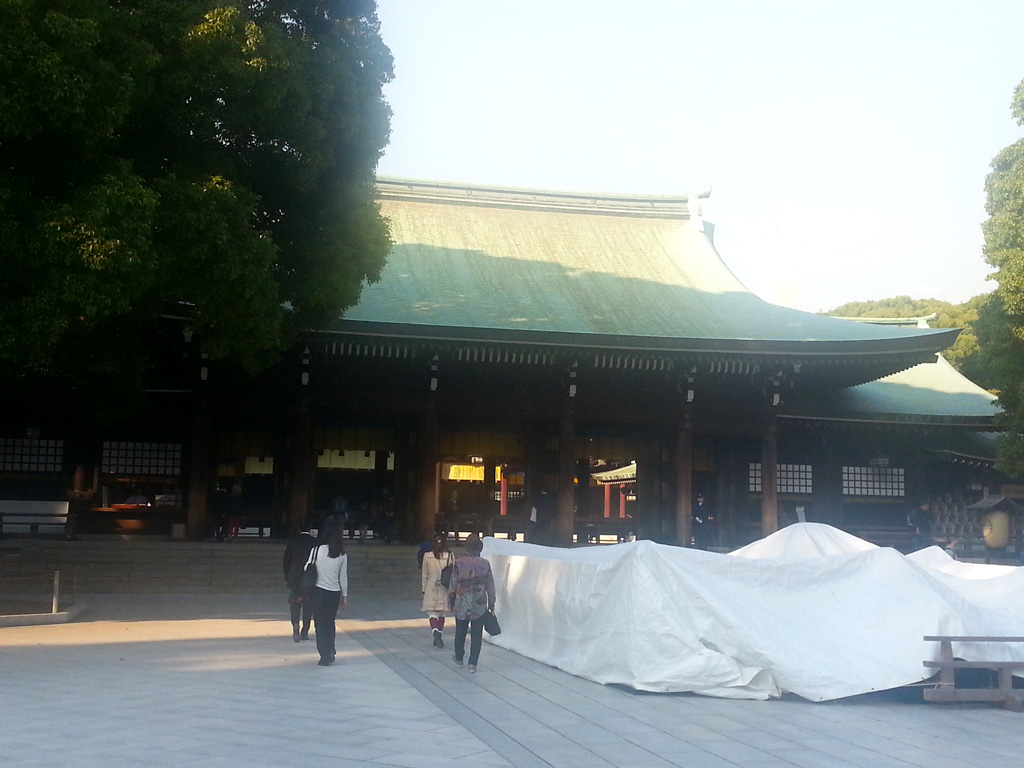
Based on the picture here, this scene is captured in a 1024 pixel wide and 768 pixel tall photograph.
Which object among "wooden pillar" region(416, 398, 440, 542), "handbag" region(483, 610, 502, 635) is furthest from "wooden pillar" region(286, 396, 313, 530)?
"handbag" region(483, 610, 502, 635)

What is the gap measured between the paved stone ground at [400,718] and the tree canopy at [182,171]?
419 cm

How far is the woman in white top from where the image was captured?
1071cm

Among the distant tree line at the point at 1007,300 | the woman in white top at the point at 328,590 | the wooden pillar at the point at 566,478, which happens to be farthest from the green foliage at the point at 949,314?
the woman in white top at the point at 328,590

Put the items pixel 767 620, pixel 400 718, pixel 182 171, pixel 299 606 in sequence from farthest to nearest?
pixel 182 171
pixel 299 606
pixel 767 620
pixel 400 718

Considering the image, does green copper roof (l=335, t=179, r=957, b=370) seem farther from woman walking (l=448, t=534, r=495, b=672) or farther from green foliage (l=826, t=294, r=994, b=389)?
green foliage (l=826, t=294, r=994, b=389)

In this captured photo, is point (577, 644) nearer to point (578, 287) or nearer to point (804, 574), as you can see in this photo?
point (804, 574)

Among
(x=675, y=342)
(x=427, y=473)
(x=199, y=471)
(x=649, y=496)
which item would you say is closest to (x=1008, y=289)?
(x=675, y=342)

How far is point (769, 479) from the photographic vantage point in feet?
71.3

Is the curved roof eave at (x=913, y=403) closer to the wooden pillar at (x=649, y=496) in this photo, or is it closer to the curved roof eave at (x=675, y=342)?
the curved roof eave at (x=675, y=342)

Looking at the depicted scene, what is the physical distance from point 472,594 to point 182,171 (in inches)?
266

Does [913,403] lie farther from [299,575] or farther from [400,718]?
[400,718]

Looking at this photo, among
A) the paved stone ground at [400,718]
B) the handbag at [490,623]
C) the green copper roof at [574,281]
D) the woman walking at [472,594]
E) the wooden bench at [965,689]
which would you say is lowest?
the paved stone ground at [400,718]

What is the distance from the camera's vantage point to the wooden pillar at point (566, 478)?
2108 centimetres

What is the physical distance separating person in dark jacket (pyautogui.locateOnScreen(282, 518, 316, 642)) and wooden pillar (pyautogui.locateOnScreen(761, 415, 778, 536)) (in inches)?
457
